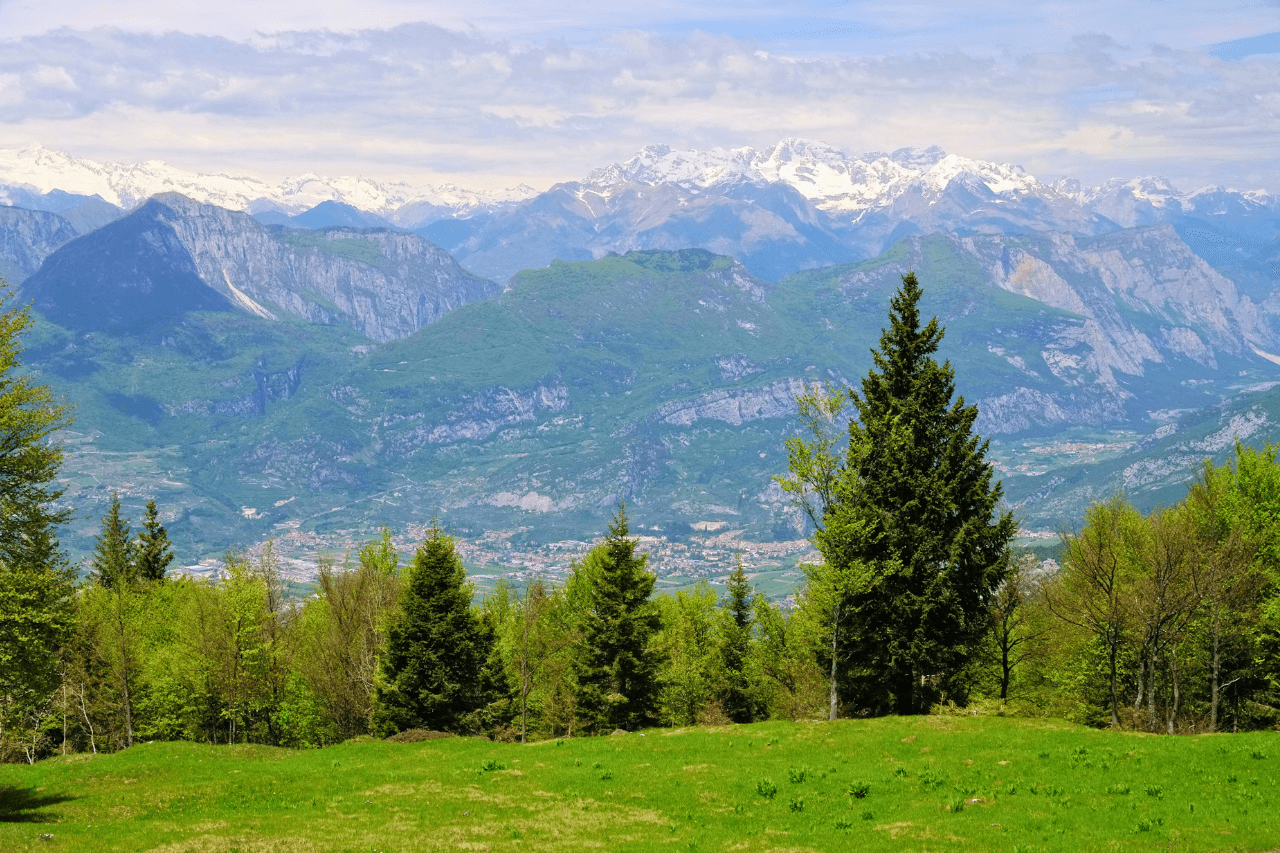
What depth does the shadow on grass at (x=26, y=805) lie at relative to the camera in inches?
1539

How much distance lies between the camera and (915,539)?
5638 cm

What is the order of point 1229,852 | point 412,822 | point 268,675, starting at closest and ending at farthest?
point 1229,852, point 412,822, point 268,675

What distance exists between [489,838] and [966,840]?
15.4 metres

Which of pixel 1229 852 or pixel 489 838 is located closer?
pixel 1229 852

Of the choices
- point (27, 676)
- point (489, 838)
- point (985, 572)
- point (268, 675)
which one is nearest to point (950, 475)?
point (985, 572)

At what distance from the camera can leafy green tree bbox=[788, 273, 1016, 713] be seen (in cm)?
5569

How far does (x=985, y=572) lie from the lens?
2202 inches

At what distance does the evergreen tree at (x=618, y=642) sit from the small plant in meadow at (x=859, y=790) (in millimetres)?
36844

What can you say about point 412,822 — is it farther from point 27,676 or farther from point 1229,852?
point 1229,852

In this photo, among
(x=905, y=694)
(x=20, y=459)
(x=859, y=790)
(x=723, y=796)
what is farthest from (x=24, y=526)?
(x=905, y=694)

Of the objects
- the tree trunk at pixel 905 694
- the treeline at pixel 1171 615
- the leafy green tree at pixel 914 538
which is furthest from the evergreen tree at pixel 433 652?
the treeline at pixel 1171 615

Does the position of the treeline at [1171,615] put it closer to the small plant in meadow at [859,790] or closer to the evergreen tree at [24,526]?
the small plant in meadow at [859,790]

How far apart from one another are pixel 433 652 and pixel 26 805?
103 ft

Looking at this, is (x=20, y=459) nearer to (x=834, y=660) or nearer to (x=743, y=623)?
(x=834, y=660)
